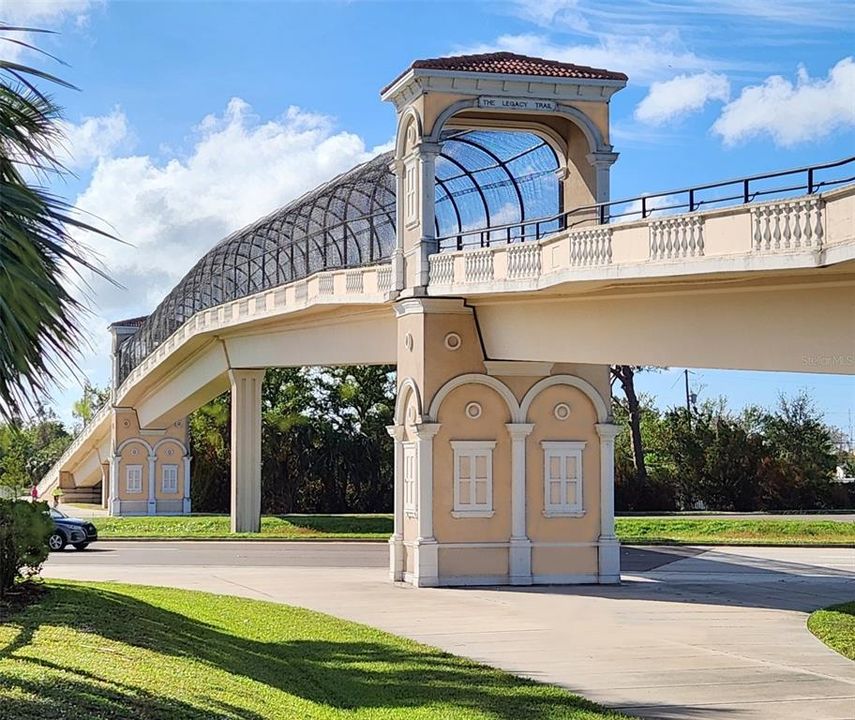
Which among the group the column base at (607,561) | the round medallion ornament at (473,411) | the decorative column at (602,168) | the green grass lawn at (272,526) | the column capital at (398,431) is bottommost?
the green grass lawn at (272,526)

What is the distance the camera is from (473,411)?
90.1 ft

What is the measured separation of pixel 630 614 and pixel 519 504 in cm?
491

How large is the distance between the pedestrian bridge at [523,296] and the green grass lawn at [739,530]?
1382cm

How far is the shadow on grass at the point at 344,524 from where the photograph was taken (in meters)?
50.2

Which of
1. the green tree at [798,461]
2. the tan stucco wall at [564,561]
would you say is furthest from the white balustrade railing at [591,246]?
the green tree at [798,461]

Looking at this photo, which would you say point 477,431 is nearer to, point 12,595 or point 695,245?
point 695,245

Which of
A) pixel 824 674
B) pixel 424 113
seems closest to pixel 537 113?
pixel 424 113

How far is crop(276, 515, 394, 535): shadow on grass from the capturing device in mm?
50219

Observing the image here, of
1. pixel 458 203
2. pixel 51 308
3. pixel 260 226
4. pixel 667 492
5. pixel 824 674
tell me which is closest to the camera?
pixel 51 308

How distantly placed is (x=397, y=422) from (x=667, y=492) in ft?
120

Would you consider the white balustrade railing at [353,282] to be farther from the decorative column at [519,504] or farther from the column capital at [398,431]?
the decorative column at [519,504]

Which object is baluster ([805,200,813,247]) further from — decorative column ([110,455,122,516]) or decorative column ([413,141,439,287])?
decorative column ([110,455,122,516])

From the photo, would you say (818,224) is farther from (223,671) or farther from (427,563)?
(427,563)

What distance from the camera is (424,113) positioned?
27812 mm
